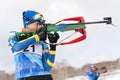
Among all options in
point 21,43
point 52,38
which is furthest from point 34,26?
point 21,43

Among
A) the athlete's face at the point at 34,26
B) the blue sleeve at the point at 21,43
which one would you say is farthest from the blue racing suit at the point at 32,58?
the athlete's face at the point at 34,26

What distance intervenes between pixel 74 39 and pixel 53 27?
15.6 inches

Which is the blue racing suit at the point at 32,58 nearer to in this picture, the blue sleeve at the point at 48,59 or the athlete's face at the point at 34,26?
the blue sleeve at the point at 48,59

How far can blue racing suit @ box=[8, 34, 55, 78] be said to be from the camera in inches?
238

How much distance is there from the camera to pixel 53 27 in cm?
632

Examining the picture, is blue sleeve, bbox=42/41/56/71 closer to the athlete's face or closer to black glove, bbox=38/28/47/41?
black glove, bbox=38/28/47/41

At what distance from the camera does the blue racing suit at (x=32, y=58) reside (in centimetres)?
604

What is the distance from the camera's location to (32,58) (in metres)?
6.10

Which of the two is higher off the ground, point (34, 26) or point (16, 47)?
point (34, 26)

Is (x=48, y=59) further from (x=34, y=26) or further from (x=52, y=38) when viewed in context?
(x=34, y=26)

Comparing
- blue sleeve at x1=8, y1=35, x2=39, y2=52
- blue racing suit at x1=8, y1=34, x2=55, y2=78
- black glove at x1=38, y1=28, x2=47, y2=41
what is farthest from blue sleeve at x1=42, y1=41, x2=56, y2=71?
blue sleeve at x1=8, y1=35, x2=39, y2=52

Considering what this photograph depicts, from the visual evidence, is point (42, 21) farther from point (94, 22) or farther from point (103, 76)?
point (103, 76)

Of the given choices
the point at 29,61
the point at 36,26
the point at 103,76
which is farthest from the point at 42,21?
the point at 103,76

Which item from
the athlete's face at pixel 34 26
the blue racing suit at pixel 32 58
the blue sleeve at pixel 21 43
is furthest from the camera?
the athlete's face at pixel 34 26
